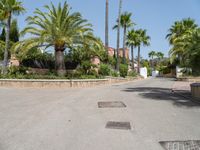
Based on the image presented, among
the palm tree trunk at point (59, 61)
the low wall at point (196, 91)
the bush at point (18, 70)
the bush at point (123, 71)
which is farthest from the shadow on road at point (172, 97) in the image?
the bush at point (123, 71)

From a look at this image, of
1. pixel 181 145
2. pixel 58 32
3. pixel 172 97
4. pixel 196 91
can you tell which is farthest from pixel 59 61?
pixel 181 145

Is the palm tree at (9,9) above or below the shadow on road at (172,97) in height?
above

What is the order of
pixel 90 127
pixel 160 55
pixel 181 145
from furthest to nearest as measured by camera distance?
1. pixel 160 55
2. pixel 90 127
3. pixel 181 145

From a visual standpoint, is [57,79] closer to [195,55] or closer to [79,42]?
[79,42]

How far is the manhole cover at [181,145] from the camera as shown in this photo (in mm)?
6094

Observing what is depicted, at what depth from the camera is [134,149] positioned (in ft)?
19.7

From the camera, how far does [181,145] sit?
632 cm

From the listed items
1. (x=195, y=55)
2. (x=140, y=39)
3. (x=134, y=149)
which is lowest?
(x=134, y=149)

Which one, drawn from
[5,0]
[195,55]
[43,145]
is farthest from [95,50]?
[43,145]

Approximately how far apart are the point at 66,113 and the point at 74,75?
17565 millimetres

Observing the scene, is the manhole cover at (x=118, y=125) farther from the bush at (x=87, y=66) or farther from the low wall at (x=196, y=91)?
the bush at (x=87, y=66)

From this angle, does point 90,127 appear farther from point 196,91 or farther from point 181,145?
point 196,91

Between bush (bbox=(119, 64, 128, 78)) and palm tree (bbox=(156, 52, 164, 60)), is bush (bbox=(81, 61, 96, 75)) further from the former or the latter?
palm tree (bbox=(156, 52, 164, 60))

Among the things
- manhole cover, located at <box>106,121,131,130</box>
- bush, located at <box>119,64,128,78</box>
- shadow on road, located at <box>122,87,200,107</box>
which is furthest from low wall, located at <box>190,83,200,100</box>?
bush, located at <box>119,64,128,78</box>
